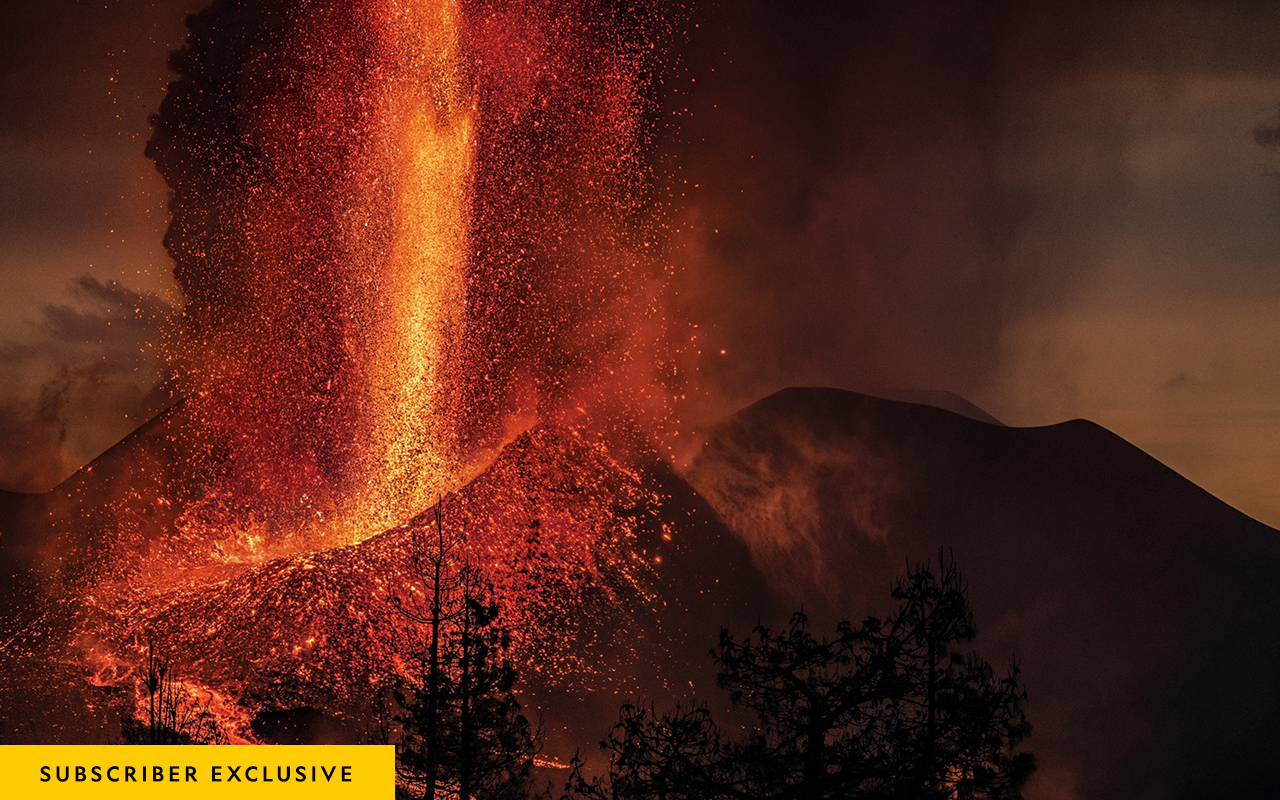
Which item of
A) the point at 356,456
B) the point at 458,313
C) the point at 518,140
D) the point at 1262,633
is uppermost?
the point at 518,140

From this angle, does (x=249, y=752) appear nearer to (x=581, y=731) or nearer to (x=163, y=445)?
(x=581, y=731)

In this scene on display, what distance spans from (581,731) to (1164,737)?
76076 millimetres

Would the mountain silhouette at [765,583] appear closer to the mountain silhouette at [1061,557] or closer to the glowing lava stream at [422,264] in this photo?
the mountain silhouette at [1061,557]

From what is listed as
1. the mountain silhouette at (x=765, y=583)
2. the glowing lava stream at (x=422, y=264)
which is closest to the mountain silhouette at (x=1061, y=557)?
the mountain silhouette at (x=765, y=583)

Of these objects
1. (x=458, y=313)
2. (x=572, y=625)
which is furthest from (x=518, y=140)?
(x=572, y=625)

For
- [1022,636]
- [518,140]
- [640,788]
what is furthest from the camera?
[1022,636]

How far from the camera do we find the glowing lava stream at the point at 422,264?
5541 cm

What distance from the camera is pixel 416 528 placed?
7800 centimetres

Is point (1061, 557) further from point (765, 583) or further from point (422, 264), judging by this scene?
point (422, 264)

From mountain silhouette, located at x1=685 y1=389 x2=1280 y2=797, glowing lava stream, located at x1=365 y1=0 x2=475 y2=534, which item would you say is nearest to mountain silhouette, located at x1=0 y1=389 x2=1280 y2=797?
mountain silhouette, located at x1=685 y1=389 x2=1280 y2=797

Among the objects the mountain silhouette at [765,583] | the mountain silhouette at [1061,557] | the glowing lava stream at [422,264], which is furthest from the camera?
the mountain silhouette at [1061,557]

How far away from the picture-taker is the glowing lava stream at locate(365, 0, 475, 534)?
5541cm

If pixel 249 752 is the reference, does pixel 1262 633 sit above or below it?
above

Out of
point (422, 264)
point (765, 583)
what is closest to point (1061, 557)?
point (765, 583)
